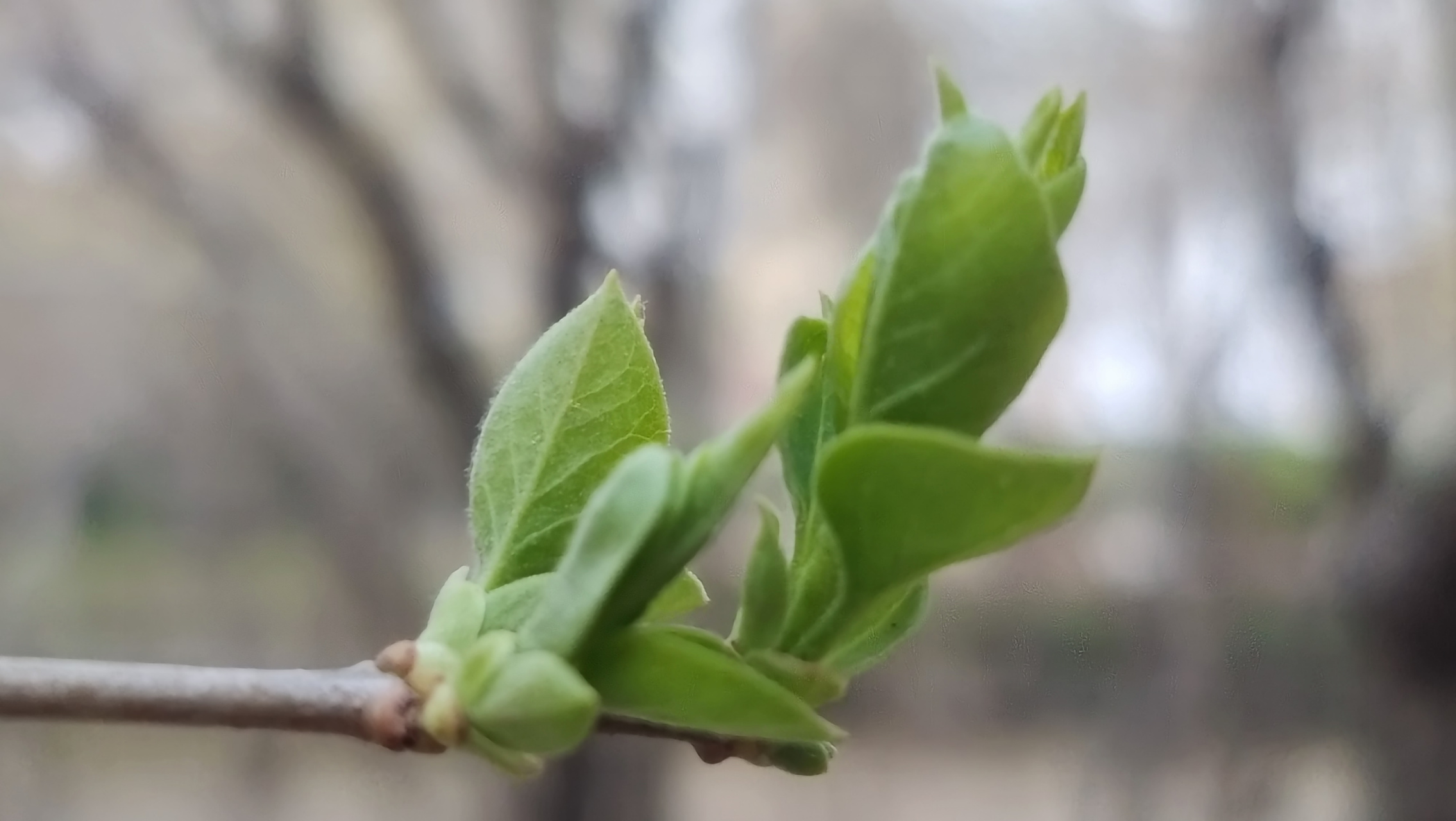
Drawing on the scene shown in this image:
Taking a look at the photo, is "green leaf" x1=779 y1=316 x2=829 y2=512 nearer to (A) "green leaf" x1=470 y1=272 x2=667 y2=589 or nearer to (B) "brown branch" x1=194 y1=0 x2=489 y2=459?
A: (A) "green leaf" x1=470 y1=272 x2=667 y2=589

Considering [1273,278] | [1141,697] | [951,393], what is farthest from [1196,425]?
[951,393]

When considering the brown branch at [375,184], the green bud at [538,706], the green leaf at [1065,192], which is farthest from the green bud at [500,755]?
the brown branch at [375,184]

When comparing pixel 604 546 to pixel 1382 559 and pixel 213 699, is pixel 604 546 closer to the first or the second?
pixel 213 699

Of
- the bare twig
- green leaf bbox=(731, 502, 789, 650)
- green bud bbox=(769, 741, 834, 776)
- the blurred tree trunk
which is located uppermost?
the blurred tree trunk

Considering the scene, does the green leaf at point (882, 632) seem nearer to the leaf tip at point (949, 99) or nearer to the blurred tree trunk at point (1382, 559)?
the leaf tip at point (949, 99)

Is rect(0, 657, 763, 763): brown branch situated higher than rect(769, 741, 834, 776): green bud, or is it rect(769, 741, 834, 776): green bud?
rect(769, 741, 834, 776): green bud

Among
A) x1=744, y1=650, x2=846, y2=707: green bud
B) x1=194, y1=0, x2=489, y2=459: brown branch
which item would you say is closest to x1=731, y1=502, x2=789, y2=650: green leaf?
x1=744, y1=650, x2=846, y2=707: green bud
